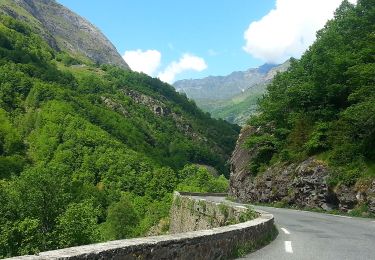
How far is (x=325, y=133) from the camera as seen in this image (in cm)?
3519

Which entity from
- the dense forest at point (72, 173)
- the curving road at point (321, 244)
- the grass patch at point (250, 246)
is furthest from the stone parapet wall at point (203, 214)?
the dense forest at point (72, 173)

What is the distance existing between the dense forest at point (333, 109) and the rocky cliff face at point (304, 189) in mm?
807

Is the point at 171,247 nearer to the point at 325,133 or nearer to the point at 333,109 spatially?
the point at 325,133

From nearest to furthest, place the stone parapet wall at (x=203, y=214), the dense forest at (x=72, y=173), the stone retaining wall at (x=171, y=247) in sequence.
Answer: the stone retaining wall at (x=171, y=247)
the stone parapet wall at (x=203, y=214)
the dense forest at (x=72, y=173)

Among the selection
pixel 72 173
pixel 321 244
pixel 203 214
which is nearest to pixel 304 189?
pixel 203 214

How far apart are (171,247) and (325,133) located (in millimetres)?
30099

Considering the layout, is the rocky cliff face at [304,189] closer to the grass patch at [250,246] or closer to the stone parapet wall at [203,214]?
the stone parapet wall at [203,214]

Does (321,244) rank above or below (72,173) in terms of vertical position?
below

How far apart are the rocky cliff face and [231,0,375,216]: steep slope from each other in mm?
59

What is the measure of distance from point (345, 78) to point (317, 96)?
3911 millimetres

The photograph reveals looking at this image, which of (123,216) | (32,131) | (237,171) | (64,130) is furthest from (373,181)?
(32,131)

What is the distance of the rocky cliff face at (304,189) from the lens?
88.3 feet

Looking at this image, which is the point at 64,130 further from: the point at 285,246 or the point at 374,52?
the point at 285,246

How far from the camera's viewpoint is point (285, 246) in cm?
1210
